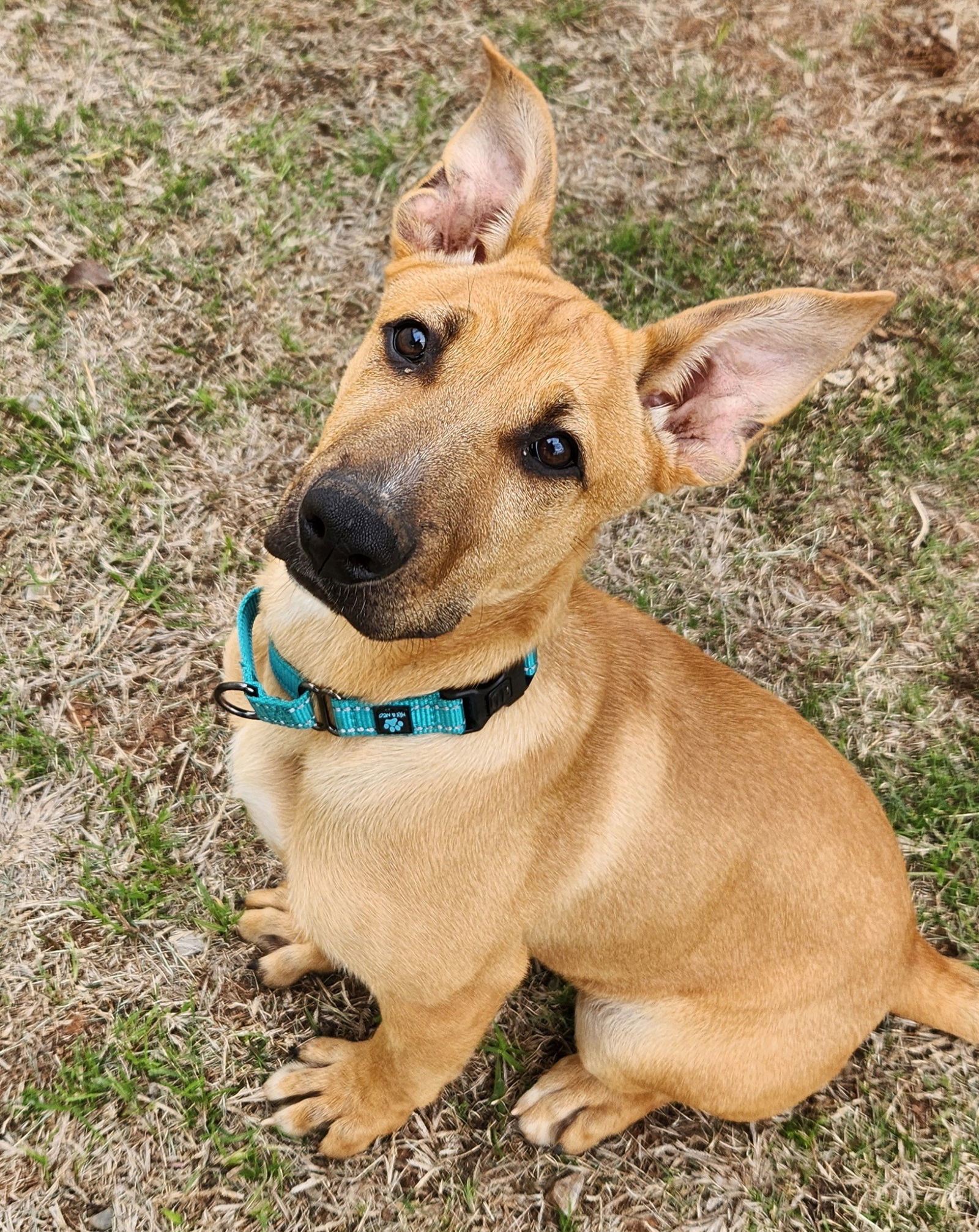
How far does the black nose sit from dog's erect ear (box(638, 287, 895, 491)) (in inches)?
37.7

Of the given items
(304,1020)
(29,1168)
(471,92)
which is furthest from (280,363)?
(29,1168)

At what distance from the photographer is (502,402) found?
7.43 feet

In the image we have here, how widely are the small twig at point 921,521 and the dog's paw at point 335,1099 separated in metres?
3.50

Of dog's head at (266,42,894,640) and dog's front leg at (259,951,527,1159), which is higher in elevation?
dog's head at (266,42,894,640)

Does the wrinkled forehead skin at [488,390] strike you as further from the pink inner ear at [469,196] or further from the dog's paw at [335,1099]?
the dog's paw at [335,1099]

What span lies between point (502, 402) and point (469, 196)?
0.84m

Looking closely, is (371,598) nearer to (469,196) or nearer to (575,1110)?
(469,196)

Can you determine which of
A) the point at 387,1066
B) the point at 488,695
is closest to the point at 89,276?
the point at 488,695

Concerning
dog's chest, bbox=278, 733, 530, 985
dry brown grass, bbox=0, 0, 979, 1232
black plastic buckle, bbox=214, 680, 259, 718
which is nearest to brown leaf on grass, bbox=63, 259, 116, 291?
dry brown grass, bbox=0, 0, 979, 1232

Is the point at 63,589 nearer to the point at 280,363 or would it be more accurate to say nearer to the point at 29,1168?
the point at 280,363

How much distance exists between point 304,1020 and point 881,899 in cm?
220

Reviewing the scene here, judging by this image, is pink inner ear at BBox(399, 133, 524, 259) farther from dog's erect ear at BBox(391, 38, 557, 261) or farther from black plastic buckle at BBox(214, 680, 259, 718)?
black plastic buckle at BBox(214, 680, 259, 718)

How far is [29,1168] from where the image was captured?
325 cm

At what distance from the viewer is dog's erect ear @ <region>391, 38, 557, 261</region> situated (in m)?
2.51
